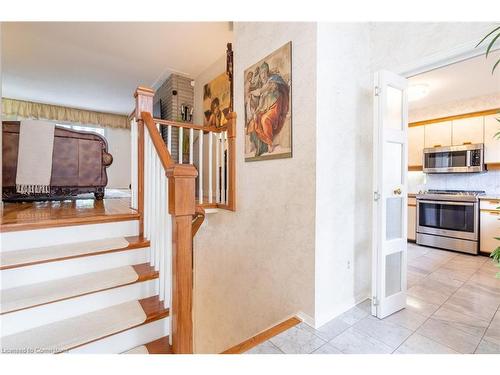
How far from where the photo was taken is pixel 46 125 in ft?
9.64

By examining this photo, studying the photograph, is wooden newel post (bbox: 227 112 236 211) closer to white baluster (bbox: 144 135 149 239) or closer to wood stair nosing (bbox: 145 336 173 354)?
white baluster (bbox: 144 135 149 239)

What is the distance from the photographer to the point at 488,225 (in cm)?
367

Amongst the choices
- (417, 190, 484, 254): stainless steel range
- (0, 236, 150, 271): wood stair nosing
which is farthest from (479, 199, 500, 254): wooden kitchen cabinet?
(0, 236, 150, 271): wood stair nosing

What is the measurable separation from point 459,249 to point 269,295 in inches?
142

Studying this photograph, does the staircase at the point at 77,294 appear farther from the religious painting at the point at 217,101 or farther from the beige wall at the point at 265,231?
the religious painting at the point at 217,101

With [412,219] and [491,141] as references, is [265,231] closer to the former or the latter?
[412,219]

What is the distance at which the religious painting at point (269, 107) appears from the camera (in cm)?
207

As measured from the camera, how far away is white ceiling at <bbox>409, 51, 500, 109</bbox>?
304 cm

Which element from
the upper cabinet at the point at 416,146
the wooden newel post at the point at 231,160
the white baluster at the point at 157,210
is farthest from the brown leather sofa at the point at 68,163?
the upper cabinet at the point at 416,146

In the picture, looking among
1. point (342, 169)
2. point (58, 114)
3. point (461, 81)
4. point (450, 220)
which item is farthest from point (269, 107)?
point (58, 114)

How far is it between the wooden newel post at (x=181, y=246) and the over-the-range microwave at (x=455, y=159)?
488cm

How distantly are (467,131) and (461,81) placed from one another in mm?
1061
